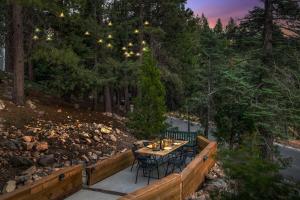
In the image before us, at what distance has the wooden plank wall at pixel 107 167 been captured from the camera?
10.3 m

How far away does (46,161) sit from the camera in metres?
12.8

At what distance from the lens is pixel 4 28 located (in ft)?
78.1

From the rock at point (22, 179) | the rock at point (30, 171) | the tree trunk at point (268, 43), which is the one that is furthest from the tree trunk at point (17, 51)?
the tree trunk at point (268, 43)

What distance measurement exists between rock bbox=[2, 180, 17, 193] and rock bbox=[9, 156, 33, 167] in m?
1.48

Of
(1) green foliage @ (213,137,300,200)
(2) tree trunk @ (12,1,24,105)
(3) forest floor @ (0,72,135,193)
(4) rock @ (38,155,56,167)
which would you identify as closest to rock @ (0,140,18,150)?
(3) forest floor @ (0,72,135,193)

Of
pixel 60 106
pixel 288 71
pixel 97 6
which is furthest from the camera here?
pixel 97 6

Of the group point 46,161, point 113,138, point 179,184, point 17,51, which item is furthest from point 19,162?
point 17,51

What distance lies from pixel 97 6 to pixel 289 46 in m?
13.8

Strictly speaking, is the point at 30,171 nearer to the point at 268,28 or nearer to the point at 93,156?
the point at 93,156

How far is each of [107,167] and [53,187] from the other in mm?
2659

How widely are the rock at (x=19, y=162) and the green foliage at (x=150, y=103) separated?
6.24 meters

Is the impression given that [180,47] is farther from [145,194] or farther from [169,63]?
[145,194]

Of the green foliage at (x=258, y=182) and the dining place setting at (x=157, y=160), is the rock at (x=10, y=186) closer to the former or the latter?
the dining place setting at (x=157, y=160)

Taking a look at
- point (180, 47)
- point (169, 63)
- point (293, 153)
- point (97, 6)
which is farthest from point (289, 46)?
point (180, 47)
